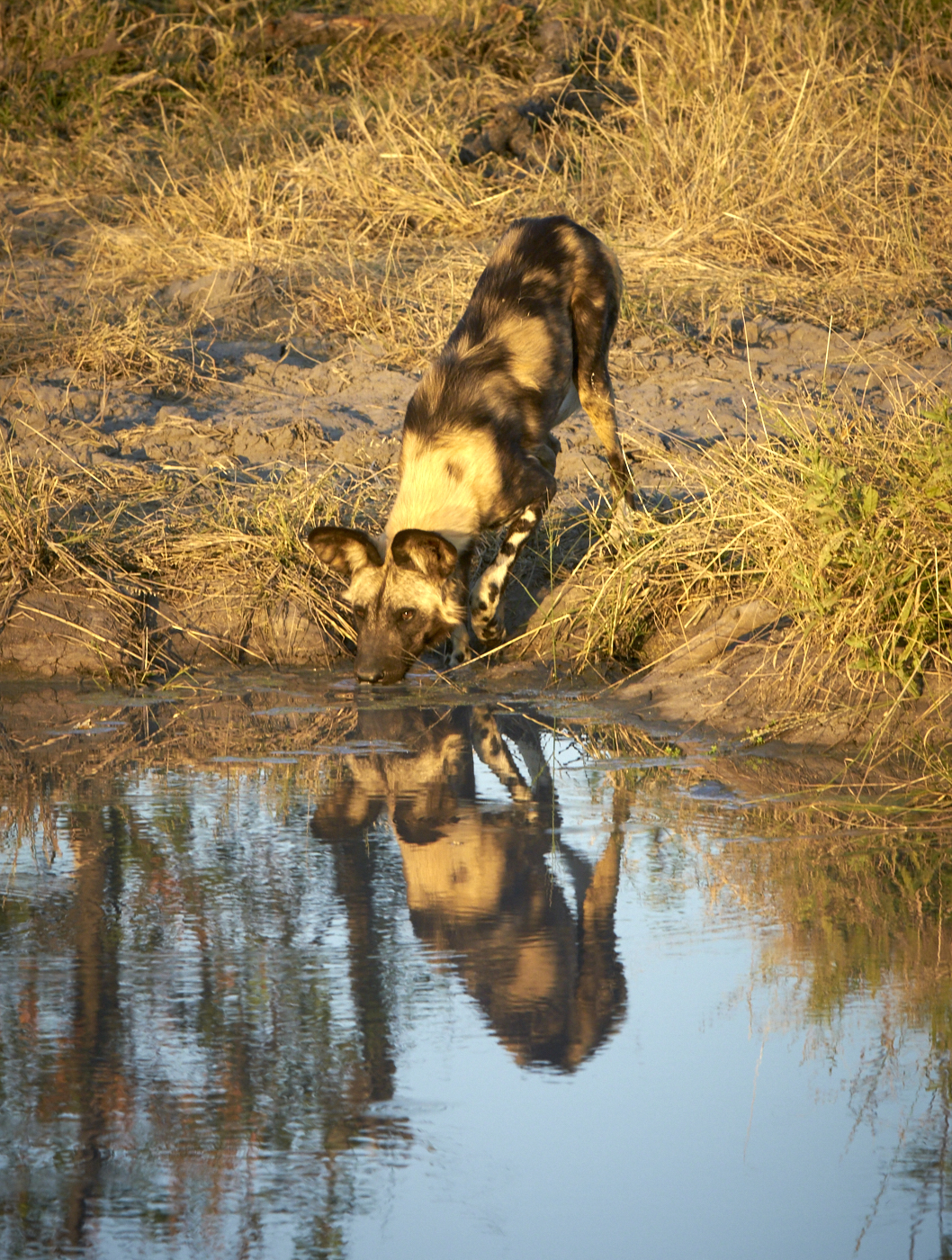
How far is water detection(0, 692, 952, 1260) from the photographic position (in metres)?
2.23

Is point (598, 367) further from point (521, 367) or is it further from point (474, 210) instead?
point (474, 210)

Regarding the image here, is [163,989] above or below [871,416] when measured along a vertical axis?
below

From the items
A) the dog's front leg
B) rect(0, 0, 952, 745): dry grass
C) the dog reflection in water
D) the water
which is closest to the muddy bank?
rect(0, 0, 952, 745): dry grass

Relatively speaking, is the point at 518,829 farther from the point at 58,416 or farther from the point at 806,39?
the point at 806,39

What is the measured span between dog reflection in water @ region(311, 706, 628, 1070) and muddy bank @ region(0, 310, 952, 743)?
0.74 m

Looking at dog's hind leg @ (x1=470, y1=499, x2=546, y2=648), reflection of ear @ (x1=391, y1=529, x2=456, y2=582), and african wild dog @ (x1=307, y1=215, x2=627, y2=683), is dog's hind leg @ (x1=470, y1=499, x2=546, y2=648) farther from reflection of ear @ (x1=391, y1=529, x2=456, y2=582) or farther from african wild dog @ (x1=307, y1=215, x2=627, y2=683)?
reflection of ear @ (x1=391, y1=529, x2=456, y2=582)

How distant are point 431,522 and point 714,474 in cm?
106

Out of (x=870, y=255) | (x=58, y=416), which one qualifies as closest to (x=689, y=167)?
(x=870, y=255)

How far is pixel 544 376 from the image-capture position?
623 centimetres

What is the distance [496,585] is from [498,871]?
8.11 feet

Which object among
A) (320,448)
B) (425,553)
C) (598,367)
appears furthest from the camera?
(320,448)

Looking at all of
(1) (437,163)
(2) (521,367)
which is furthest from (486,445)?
(1) (437,163)

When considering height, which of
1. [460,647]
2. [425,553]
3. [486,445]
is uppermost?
[486,445]

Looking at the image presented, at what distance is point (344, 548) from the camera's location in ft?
18.4
